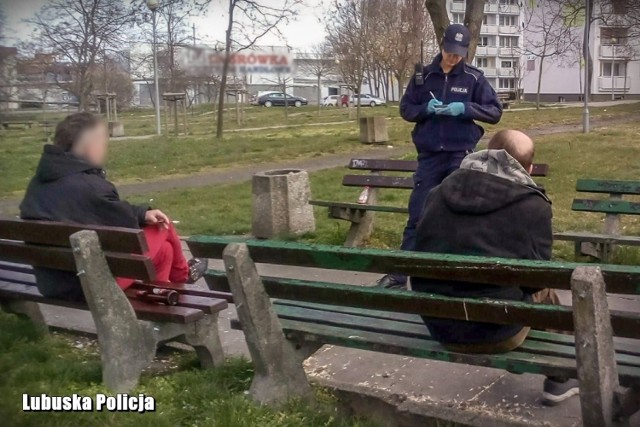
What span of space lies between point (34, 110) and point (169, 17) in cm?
142

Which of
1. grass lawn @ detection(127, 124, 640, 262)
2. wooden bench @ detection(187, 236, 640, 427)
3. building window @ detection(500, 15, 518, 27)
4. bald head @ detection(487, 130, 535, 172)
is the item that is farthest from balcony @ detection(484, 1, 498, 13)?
wooden bench @ detection(187, 236, 640, 427)

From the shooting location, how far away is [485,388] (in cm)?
423

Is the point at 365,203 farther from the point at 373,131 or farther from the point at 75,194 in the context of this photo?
the point at 373,131

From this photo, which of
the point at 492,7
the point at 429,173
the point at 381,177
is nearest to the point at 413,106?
the point at 429,173

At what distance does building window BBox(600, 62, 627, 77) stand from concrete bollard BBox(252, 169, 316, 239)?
21.8 metres

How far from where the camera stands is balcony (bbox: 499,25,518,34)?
21191 millimetres

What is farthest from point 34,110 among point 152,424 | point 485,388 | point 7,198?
point 7,198

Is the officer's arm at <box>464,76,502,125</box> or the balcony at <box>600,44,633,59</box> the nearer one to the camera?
the officer's arm at <box>464,76,502,125</box>

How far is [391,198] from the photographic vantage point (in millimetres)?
10891

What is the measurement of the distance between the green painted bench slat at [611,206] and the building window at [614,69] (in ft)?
74.2

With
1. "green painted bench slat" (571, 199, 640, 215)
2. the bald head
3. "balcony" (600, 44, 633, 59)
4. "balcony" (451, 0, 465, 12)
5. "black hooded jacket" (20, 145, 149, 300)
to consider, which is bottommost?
"green painted bench slat" (571, 199, 640, 215)

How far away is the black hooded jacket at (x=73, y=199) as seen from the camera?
172 inches

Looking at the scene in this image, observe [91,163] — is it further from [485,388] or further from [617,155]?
[617,155]

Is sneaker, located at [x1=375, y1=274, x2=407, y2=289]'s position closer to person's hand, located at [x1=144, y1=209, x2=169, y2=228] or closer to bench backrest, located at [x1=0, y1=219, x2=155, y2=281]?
person's hand, located at [x1=144, y1=209, x2=169, y2=228]
